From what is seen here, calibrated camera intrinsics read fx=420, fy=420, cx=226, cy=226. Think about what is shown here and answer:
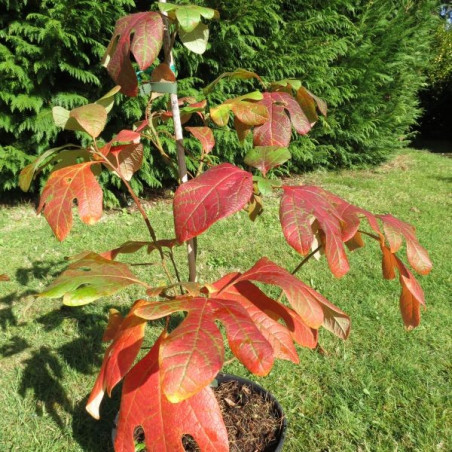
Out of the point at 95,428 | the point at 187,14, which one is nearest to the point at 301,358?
the point at 95,428

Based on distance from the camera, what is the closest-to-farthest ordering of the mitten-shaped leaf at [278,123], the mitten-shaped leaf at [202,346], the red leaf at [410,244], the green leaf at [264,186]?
the mitten-shaped leaf at [202,346], the green leaf at [264,186], the red leaf at [410,244], the mitten-shaped leaf at [278,123]

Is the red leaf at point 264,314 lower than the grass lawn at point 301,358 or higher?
higher

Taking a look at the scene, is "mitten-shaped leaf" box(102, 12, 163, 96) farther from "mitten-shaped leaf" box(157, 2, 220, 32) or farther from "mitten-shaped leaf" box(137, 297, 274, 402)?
"mitten-shaped leaf" box(137, 297, 274, 402)

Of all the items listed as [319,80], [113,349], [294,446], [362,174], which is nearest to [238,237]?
[294,446]

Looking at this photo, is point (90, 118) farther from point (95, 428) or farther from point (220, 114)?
point (95, 428)

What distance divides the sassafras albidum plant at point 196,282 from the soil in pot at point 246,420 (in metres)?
0.52

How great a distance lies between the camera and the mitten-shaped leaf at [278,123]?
1.12 metres

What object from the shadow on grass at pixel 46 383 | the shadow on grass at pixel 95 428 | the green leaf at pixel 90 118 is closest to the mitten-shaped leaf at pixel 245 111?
the green leaf at pixel 90 118

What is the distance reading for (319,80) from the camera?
5.67 m

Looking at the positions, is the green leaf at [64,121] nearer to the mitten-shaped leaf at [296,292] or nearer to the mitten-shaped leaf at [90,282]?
the mitten-shaped leaf at [90,282]

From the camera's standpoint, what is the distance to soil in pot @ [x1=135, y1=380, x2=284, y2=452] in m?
1.42

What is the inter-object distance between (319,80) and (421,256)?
512 cm

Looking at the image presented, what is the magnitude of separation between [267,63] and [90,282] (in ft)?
16.5

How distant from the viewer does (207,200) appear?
0.79m
